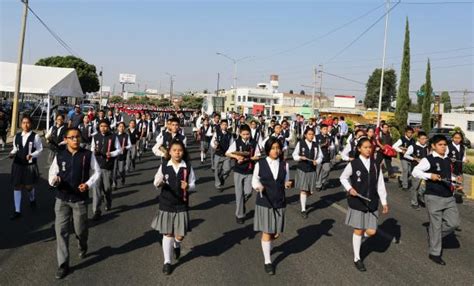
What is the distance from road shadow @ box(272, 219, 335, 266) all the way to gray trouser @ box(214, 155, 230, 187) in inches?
140

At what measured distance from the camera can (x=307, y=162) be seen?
9266mm

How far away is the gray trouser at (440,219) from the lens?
6.32 meters

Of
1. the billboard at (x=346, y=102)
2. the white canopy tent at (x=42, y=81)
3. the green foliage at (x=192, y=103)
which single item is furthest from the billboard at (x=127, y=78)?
the white canopy tent at (x=42, y=81)

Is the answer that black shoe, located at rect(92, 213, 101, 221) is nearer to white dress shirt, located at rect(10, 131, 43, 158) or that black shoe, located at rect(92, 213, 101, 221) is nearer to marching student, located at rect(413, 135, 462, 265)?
white dress shirt, located at rect(10, 131, 43, 158)

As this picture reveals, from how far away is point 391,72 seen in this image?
76875 mm

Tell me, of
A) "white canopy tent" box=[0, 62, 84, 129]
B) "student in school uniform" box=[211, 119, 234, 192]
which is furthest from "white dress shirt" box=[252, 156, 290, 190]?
"white canopy tent" box=[0, 62, 84, 129]

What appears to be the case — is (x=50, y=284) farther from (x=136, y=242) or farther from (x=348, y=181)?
(x=348, y=181)

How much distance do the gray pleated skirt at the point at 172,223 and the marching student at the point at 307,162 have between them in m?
4.09

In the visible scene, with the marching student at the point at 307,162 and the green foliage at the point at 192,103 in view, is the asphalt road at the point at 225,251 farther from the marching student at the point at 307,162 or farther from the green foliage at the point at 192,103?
the green foliage at the point at 192,103

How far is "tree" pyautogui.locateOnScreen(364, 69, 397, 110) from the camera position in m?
76.9

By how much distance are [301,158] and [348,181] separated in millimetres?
3199

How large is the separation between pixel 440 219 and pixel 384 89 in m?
75.1

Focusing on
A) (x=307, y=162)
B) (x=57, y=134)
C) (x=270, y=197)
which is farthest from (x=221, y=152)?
(x=270, y=197)

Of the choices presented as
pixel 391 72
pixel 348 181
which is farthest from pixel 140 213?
pixel 391 72
